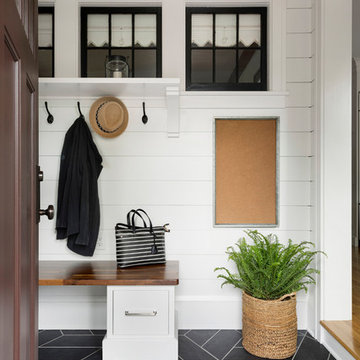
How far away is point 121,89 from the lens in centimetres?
252

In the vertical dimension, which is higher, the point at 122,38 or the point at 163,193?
the point at 122,38

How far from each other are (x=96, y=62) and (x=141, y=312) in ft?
6.13

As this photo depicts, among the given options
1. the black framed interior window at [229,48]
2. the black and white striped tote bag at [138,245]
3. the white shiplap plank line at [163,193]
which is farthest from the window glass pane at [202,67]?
the black and white striped tote bag at [138,245]

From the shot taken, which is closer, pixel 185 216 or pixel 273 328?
pixel 273 328

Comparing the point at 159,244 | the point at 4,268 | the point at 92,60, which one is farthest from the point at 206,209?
the point at 4,268

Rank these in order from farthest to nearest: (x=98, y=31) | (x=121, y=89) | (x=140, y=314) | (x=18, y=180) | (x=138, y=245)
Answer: (x=98, y=31)
(x=121, y=89)
(x=138, y=245)
(x=140, y=314)
(x=18, y=180)

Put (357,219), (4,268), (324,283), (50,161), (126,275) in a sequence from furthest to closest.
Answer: (357,219)
(50,161)
(324,283)
(126,275)
(4,268)

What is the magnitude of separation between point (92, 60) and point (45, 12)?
490 millimetres

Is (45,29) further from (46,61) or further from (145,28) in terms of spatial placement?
(145,28)

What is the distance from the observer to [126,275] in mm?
2205

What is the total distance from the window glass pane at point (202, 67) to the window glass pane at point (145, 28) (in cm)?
34

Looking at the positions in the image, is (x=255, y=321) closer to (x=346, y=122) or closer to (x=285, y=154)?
(x=285, y=154)

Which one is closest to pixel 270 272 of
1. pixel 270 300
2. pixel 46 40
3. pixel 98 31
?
pixel 270 300

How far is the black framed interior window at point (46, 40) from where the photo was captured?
272 cm
